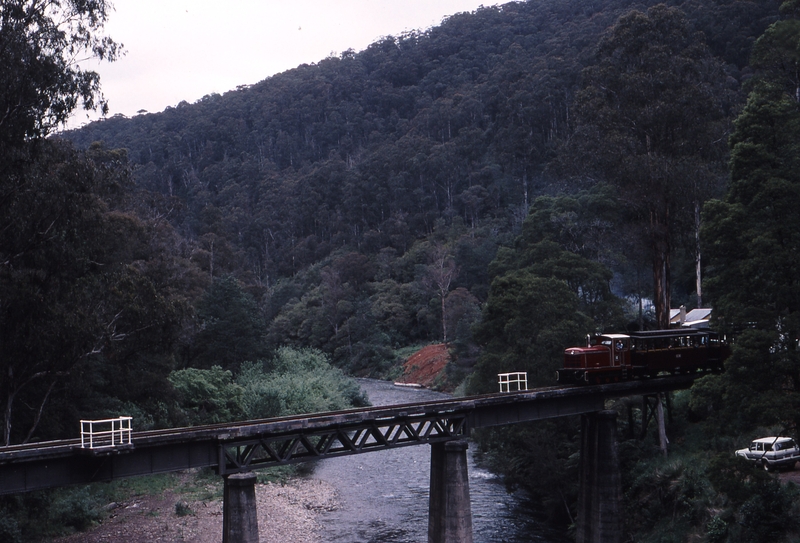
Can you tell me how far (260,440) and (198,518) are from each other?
1561 centimetres

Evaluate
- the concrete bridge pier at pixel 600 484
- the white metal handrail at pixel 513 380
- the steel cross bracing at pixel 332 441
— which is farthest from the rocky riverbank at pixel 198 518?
the concrete bridge pier at pixel 600 484

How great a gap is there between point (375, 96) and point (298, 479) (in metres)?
158

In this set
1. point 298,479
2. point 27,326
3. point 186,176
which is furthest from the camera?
point 186,176

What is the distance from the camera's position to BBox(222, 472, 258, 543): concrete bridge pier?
24469 mm

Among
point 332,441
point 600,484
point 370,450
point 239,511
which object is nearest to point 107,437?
point 239,511

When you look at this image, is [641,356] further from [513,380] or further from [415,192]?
[415,192]

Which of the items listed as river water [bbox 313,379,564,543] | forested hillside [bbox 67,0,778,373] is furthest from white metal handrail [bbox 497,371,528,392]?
forested hillside [bbox 67,0,778,373]

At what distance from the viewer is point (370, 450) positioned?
28812 millimetres

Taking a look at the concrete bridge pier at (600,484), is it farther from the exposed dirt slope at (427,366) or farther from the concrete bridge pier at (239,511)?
the exposed dirt slope at (427,366)

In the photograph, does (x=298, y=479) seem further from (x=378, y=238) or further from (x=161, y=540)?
(x=378, y=238)

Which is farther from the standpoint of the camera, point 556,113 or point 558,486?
point 556,113

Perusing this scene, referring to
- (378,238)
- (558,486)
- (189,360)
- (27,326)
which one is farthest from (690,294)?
(378,238)

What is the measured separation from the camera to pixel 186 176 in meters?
187

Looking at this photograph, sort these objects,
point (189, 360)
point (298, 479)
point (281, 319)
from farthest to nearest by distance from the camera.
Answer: point (281, 319), point (189, 360), point (298, 479)
